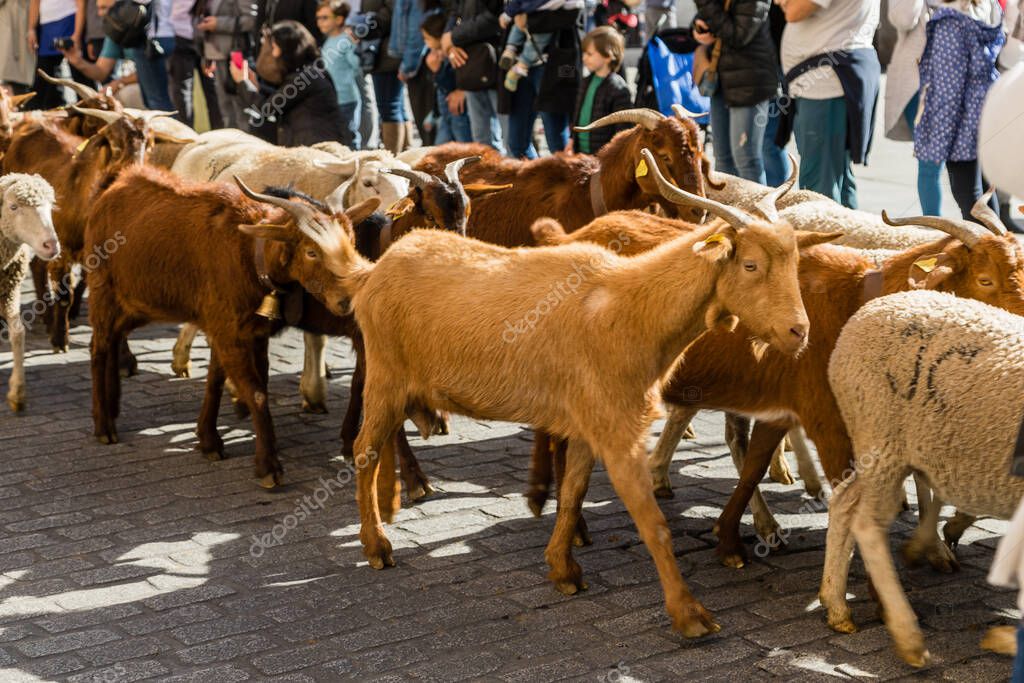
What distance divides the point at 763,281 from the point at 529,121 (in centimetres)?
693

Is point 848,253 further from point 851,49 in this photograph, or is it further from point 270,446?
point 851,49

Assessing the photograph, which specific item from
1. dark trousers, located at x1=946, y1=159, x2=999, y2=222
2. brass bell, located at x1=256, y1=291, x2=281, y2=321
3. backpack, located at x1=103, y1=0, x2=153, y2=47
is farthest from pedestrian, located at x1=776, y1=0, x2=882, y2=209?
backpack, located at x1=103, y1=0, x2=153, y2=47

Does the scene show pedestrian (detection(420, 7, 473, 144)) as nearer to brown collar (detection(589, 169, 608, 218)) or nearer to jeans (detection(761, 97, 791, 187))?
jeans (detection(761, 97, 791, 187))

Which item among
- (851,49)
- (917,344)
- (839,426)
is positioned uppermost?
(851,49)

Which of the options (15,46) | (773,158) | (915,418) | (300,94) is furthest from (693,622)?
(15,46)

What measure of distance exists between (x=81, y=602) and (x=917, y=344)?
144 inches

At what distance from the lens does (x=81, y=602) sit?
5758mm

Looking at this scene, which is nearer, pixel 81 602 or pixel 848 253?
pixel 81 602

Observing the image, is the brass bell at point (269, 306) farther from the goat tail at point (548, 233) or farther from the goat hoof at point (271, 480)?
the goat tail at point (548, 233)

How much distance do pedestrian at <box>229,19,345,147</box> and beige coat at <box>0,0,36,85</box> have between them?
4.61 meters

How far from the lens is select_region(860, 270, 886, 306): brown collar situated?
231 inches

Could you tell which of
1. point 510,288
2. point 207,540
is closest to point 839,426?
point 510,288

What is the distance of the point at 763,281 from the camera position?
16.9 feet

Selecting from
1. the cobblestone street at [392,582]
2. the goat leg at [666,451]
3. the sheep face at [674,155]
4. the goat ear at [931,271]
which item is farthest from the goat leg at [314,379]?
the goat ear at [931,271]
